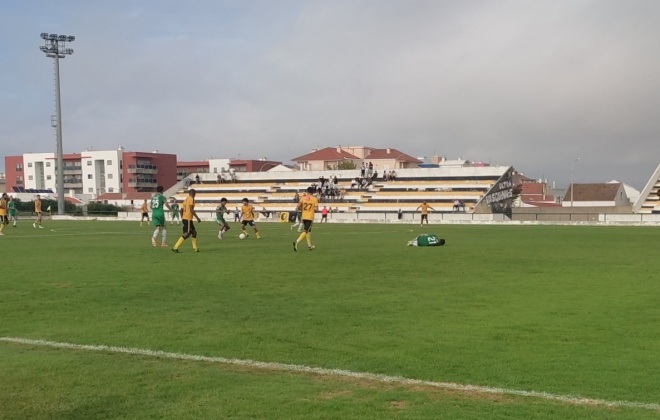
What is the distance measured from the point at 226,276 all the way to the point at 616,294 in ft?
25.1

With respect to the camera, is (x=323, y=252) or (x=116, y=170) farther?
(x=116, y=170)

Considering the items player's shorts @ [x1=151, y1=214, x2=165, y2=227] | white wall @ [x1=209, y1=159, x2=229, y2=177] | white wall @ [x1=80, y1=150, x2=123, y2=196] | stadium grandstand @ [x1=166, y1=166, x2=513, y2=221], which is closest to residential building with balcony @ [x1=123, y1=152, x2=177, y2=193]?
white wall @ [x1=80, y1=150, x2=123, y2=196]

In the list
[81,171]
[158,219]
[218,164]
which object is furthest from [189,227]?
[218,164]

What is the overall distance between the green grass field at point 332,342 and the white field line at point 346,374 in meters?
0.03

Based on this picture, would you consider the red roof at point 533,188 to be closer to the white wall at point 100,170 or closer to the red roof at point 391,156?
the red roof at point 391,156

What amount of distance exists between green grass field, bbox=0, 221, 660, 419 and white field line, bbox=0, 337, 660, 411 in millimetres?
28

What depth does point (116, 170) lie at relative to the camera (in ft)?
415

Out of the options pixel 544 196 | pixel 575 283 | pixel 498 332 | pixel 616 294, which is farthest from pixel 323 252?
Answer: pixel 544 196

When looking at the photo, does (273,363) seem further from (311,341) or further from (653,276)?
(653,276)

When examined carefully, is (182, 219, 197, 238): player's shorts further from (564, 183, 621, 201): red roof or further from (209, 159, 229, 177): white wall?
(209, 159, 229, 177): white wall

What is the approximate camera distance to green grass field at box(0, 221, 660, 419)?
17.0 feet

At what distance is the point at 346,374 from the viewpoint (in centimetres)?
605

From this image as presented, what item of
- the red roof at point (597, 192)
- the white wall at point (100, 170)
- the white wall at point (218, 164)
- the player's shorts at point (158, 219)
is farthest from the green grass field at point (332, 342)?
the white wall at point (218, 164)

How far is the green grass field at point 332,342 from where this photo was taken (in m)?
5.19
